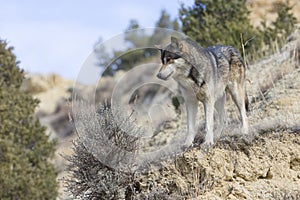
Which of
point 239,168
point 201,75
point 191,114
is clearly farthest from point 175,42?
point 239,168

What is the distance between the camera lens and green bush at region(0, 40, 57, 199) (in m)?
14.1

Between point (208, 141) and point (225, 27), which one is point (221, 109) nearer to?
point (208, 141)

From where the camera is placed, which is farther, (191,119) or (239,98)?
(239,98)

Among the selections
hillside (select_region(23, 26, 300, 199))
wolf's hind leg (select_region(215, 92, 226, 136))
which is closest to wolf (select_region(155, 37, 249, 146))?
wolf's hind leg (select_region(215, 92, 226, 136))

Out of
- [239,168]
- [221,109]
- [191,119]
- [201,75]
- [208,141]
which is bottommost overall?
[239,168]

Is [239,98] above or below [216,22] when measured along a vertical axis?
below

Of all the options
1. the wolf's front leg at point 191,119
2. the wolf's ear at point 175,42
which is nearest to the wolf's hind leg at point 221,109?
the wolf's front leg at point 191,119

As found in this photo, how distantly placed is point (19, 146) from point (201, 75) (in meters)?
7.68

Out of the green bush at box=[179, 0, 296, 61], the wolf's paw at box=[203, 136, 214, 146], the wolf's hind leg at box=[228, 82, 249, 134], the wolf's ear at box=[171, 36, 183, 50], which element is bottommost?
the wolf's paw at box=[203, 136, 214, 146]

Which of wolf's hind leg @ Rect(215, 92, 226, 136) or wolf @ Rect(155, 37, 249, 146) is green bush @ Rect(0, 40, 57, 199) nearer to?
wolf's hind leg @ Rect(215, 92, 226, 136)

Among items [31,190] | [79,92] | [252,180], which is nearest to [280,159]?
[252,180]

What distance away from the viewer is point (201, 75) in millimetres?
8391

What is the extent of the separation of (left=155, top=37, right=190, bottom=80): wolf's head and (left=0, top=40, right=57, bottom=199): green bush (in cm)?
697

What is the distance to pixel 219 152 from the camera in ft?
26.6
